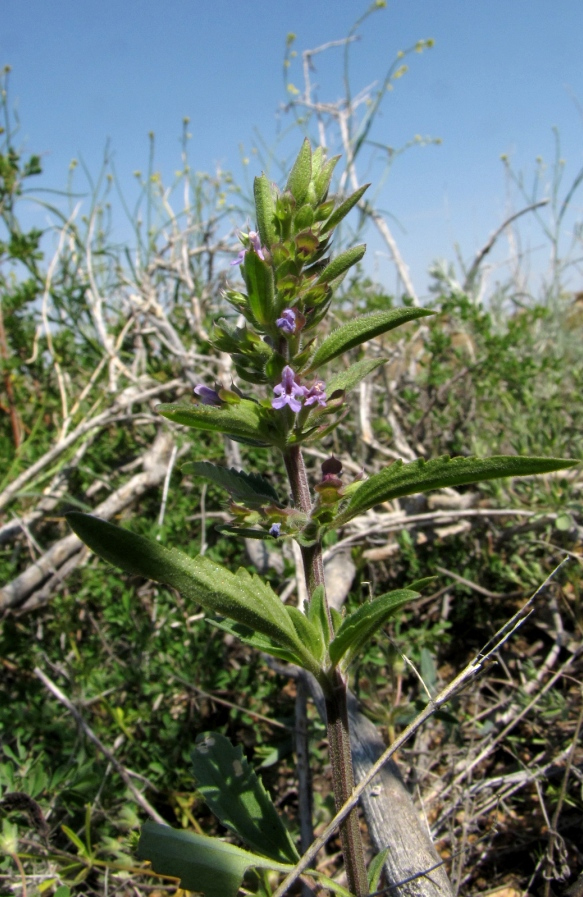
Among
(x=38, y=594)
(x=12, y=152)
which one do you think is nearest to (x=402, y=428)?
(x=38, y=594)

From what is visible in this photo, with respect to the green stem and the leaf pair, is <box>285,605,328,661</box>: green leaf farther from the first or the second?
the leaf pair

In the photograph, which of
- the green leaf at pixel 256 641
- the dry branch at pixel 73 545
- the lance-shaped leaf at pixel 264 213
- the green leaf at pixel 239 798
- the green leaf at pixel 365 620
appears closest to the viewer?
the green leaf at pixel 365 620

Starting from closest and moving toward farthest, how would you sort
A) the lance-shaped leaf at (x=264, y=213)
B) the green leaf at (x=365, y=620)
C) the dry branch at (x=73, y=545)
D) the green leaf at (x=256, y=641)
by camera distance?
1. the green leaf at (x=365, y=620)
2. the green leaf at (x=256, y=641)
3. the lance-shaped leaf at (x=264, y=213)
4. the dry branch at (x=73, y=545)

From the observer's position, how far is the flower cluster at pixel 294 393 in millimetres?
1259

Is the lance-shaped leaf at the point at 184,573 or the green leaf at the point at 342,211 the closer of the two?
the lance-shaped leaf at the point at 184,573

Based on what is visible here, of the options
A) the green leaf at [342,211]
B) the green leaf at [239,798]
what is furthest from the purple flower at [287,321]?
the green leaf at [239,798]

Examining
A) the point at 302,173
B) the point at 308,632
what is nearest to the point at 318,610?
the point at 308,632

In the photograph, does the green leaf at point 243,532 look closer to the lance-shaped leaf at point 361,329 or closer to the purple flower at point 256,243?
the lance-shaped leaf at point 361,329

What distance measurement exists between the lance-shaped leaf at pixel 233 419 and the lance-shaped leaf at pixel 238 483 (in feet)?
0.27

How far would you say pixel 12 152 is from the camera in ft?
12.4

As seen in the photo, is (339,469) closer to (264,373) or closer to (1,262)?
(264,373)

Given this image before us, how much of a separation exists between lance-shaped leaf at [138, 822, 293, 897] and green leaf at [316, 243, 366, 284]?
3.62 feet

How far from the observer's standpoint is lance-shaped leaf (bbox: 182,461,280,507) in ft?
4.59

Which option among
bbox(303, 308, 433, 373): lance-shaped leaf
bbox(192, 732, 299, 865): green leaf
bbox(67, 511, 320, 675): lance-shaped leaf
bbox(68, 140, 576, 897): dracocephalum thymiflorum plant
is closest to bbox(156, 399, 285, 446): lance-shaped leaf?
bbox(68, 140, 576, 897): dracocephalum thymiflorum plant
